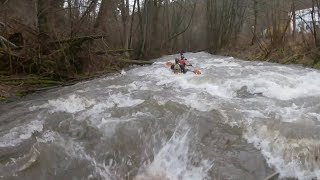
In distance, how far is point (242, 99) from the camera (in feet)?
31.7

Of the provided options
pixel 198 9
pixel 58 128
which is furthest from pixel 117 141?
pixel 198 9

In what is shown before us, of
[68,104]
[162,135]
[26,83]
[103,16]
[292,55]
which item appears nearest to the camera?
[162,135]

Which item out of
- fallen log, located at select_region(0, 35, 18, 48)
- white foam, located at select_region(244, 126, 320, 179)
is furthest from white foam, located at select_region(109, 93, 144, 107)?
fallen log, located at select_region(0, 35, 18, 48)

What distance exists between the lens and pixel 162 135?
6.99m

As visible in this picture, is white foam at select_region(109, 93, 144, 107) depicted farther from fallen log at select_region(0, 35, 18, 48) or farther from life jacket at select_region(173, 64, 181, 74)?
life jacket at select_region(173, 64, 181, 74)

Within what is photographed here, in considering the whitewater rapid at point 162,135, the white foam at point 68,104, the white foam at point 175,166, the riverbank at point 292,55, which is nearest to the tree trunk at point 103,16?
the whitewater rapid at point 162,135

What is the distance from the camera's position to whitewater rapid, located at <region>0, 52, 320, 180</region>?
582cm

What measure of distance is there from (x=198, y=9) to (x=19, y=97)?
3851 cm

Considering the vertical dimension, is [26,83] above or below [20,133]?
above

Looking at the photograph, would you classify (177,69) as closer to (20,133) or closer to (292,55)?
(292,55)

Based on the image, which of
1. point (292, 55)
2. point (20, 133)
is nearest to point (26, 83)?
point (20, 133)

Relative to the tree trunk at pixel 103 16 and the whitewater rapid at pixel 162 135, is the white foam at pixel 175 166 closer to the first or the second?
the whitewater rapid at pixel 162 135

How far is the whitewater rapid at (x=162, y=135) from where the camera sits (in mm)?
5820

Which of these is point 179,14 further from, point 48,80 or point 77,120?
point 77,120
